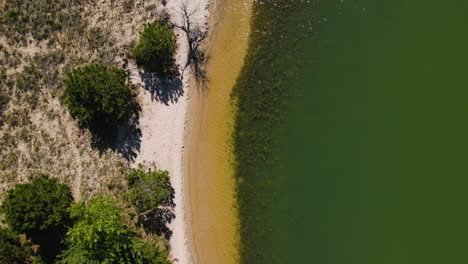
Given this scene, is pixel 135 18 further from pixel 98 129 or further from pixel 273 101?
pixel 273 101

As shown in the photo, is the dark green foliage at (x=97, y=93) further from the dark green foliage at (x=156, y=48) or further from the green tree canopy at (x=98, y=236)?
the green tree canopy at (x=98, y=236)

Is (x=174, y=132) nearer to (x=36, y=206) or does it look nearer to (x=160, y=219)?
(x=160, y=219)

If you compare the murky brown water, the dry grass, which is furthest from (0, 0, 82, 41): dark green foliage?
the murky brown water

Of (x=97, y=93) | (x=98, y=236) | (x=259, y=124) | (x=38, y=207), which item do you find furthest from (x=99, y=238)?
(x=259, y=124)

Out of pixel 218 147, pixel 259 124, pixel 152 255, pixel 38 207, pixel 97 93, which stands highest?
pixel 97 93

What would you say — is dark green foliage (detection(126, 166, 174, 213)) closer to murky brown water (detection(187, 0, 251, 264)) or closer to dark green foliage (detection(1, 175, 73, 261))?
murky brown water (detection(187, 0, 251, 264))

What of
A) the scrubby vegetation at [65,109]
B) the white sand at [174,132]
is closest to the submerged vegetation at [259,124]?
the white sand at [174,132]
